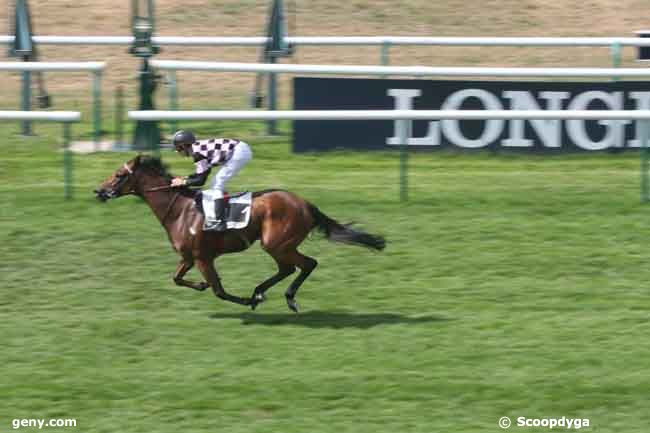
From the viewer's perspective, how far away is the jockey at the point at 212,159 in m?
9.96

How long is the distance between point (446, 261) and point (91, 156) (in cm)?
511

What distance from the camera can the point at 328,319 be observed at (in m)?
10.1

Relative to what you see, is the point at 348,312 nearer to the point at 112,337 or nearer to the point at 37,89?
the point at 112,337

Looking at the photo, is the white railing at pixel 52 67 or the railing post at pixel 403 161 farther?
the white railing at pixel 52 67

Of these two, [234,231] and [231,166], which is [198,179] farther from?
[234,231]

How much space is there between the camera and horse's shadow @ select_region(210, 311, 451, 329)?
9.91m

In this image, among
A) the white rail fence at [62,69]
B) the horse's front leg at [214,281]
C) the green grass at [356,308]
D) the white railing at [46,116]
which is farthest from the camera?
the white rail fence at [62,69]

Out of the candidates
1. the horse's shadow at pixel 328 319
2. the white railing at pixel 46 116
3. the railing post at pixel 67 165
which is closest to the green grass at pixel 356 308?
the horse's shadow at pixel 328 319

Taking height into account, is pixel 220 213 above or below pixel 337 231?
above

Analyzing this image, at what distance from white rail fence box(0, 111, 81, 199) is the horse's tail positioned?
3.66 m

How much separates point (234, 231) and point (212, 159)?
0.56 meters

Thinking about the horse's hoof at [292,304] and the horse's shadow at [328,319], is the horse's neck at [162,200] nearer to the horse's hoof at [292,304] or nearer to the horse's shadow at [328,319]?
the horse's shadow at [328,319]

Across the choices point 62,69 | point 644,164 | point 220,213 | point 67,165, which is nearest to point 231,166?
point 220,213

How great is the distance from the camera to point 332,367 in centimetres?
892
